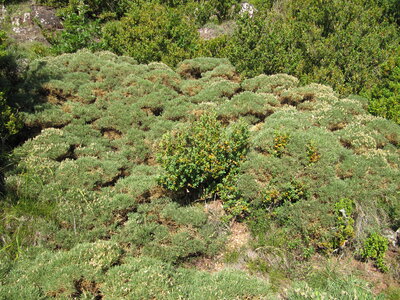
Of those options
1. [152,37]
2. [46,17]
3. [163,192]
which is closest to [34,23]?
[46,17]

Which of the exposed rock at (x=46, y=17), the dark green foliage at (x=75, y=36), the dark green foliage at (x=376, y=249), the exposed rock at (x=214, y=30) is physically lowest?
the dark green foliage at (x=376, y=249)

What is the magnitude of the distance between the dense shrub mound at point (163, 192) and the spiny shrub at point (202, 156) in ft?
0.69

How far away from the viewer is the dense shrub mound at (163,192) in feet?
13.9

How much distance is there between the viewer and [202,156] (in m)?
5.56

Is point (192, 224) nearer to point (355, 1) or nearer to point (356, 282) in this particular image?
point (356, 282)

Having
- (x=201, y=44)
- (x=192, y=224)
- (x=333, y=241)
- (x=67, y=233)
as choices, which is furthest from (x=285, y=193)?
(x=201, y=44)

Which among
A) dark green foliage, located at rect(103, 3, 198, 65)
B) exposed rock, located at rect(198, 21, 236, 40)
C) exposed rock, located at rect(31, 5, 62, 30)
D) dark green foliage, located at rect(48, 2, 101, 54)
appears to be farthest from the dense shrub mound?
exposed rock, located at rect(31, 5, 62, 30)

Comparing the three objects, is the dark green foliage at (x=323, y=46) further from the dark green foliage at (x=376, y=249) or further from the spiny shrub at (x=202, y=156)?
the dark green foliage at (x=376, y=249)

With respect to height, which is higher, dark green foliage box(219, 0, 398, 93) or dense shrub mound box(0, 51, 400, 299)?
dark green foliage box(219, 0, 398, 93)

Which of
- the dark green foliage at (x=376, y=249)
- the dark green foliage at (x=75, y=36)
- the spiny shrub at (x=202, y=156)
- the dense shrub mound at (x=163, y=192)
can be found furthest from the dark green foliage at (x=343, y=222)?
the dark green foliage at (x=75, y=36)

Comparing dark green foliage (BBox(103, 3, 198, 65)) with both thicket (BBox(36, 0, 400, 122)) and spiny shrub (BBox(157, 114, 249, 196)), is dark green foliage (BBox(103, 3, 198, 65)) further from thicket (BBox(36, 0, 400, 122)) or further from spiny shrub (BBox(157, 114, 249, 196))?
spiny shrub (BBox(157, 114, 249, 196))

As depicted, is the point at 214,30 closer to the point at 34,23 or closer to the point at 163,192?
the point at 34,23

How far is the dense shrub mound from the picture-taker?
4234mm

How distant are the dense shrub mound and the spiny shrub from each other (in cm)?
21
